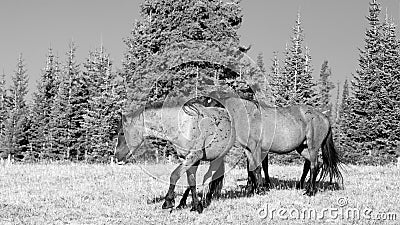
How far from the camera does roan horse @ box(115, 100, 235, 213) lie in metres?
9.35

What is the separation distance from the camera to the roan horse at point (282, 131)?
422 inches

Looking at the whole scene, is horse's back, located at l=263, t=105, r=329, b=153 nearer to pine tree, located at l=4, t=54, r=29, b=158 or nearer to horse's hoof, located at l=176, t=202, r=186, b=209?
horse's hoof, located at l=176, t=202, r=186, b=209

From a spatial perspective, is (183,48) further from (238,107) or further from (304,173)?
(238,107)

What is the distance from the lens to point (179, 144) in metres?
9.43

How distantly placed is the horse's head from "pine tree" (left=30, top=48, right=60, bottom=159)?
Result: 30900mm

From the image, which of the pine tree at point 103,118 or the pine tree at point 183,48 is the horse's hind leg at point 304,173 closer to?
the pine tree at point 183,48

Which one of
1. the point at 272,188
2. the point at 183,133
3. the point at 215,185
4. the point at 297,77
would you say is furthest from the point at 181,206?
the point at 297,77

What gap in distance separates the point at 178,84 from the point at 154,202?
334 inches

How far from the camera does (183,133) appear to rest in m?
9.34

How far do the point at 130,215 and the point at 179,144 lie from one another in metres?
1.60

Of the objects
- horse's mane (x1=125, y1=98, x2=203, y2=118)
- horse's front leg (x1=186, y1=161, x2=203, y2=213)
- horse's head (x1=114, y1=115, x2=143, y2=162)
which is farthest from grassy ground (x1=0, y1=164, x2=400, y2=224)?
horse's mane (x1=125, y1=98, x2=203, y2=118)

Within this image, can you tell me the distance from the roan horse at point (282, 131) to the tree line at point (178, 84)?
172 centimetres

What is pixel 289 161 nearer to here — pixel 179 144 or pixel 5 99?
pixel 179 144

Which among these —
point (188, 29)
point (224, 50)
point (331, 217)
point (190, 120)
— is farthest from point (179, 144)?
point (188, 29)
